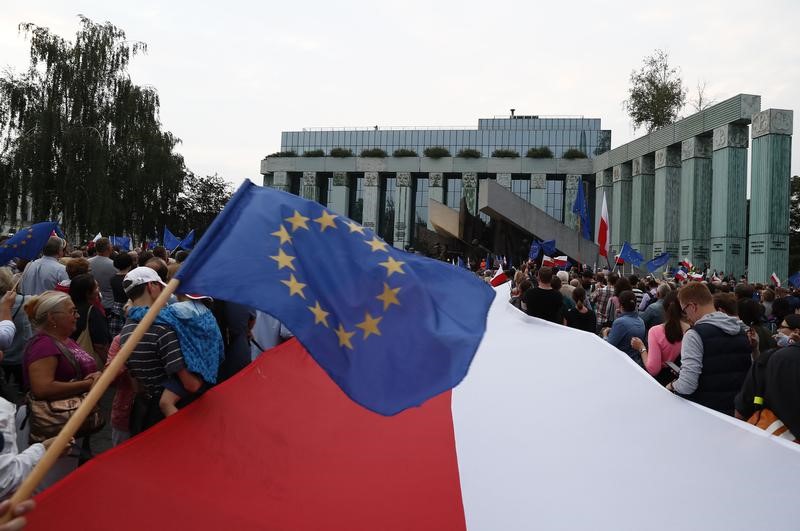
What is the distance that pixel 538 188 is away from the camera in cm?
5297

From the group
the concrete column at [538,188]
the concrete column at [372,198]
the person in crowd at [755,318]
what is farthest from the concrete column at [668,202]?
the person in crowd at [755,318]

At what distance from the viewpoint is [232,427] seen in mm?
2873

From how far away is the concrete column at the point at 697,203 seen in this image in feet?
103

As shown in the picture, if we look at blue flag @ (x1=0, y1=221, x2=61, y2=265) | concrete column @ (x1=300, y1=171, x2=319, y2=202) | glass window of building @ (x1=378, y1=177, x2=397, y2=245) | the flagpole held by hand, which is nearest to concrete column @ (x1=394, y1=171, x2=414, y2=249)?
glass window of building @ (x1=378, y1=177, x2=397, y2=245)

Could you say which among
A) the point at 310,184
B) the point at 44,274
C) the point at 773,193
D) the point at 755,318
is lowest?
the point at 755,318

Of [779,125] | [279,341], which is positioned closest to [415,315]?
[279,341]

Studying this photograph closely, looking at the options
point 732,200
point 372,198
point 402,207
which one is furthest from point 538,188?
point 732,200

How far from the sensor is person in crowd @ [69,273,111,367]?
5.88m

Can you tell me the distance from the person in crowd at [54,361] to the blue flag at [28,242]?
524 centimetres

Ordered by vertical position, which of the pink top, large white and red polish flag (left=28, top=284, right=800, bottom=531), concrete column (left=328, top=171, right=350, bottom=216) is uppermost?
concrete column (left=328, top=171, right=350, bottom=216)

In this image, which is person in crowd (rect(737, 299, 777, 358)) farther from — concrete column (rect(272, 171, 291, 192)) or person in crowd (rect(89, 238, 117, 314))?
concrete column (rect(272, 171, 291, 192))

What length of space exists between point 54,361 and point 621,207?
39.5 m

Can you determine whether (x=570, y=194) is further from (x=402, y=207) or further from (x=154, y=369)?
(x=154, y=369)

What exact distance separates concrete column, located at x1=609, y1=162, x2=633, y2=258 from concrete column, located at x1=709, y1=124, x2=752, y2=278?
10.4m
